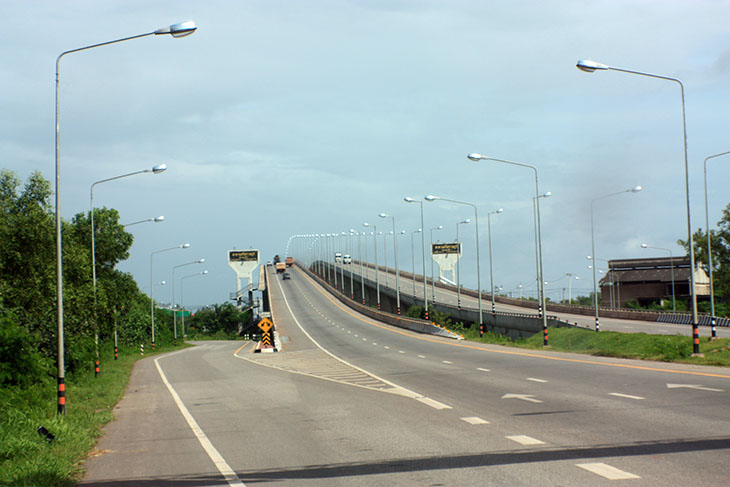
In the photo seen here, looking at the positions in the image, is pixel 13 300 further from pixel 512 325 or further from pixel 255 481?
pixel 512 325

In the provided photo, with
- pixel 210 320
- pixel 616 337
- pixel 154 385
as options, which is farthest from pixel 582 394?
pixel 210 320

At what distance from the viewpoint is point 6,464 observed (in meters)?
10.5

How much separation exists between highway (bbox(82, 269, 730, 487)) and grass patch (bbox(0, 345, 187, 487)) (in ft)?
1.23

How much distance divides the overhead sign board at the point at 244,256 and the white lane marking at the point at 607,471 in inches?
5235

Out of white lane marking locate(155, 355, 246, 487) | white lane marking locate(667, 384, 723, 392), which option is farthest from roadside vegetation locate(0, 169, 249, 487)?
white lane marking locate(667, 384, 723, 392)

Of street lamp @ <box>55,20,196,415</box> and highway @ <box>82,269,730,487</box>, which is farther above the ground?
street lamp @ <box>55,20,196,415</box>

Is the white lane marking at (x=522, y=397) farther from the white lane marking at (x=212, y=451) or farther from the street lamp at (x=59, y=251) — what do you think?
the street lamp at (x=59, y=251)

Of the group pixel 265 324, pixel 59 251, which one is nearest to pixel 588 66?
pixel 59 251

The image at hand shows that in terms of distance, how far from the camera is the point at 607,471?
8.09m

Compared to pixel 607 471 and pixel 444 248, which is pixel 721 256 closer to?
pixel 444 248

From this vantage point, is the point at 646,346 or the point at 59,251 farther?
the point at 646,346

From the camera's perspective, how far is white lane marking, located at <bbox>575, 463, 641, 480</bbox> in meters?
7.76

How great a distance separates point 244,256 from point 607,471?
13375cm

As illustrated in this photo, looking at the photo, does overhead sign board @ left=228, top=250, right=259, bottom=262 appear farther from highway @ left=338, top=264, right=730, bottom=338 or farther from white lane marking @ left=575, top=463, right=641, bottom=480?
white lane marking @ left=575, top=463, right=641, bottom=480
